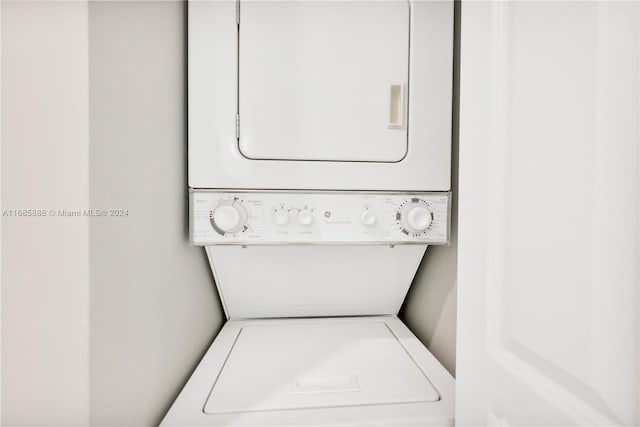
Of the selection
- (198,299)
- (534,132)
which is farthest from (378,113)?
(198,299)

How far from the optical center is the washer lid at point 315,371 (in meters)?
0.86

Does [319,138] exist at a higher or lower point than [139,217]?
higher

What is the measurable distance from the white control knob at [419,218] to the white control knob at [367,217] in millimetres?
136

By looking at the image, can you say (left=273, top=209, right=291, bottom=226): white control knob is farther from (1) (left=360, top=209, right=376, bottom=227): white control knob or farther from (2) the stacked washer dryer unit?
(1) (left=360, top=209, right=376, bottom=227): white control knob

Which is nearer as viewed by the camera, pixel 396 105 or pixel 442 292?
pixel 396 105

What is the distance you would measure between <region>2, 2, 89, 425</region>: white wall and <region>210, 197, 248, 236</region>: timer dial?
49 centimetres

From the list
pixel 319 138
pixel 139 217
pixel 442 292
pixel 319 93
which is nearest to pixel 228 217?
pixel 139 217

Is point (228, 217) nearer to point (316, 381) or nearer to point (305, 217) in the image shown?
point (305, 217)

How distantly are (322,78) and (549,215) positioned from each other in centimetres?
84

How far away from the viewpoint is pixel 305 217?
3.68 feet

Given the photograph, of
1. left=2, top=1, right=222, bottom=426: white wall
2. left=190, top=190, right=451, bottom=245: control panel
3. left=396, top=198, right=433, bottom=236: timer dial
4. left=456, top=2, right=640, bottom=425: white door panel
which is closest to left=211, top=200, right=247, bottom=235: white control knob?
left=190, top=190, right=451, bottom=245: control panel

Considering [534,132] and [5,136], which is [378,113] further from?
[5,136]

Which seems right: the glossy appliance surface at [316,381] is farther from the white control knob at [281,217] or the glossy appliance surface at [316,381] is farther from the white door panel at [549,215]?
the white control knob at [281,217]

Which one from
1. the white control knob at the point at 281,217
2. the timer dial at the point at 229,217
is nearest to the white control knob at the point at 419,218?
the white control knob at the point at 281,217
